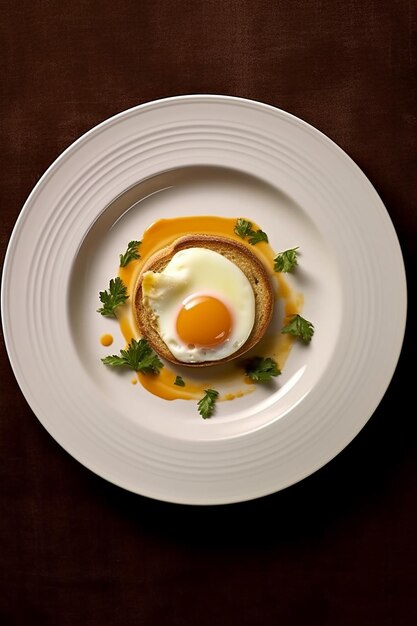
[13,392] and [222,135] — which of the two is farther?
[13,392]

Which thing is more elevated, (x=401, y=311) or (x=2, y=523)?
(x=401, y=311)

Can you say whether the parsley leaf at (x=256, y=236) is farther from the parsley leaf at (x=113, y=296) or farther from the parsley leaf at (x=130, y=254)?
the parsley leaf at (x=113, y=296)

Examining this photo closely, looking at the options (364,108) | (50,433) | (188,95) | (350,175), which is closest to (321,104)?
(364,108)

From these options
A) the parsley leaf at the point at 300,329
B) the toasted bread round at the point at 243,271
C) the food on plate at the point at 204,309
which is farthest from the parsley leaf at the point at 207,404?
the parsley leaf at the point at 300,329

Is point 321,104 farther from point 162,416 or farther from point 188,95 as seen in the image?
point 162,416

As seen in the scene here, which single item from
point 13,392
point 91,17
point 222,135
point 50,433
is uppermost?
point 91,17

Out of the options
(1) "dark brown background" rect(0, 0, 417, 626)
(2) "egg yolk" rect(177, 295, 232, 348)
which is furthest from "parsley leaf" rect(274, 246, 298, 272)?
(1) "dark brown background" rect(0, 0, 417, 626)

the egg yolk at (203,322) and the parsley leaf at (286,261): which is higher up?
the parsley leaf at (286,261)
